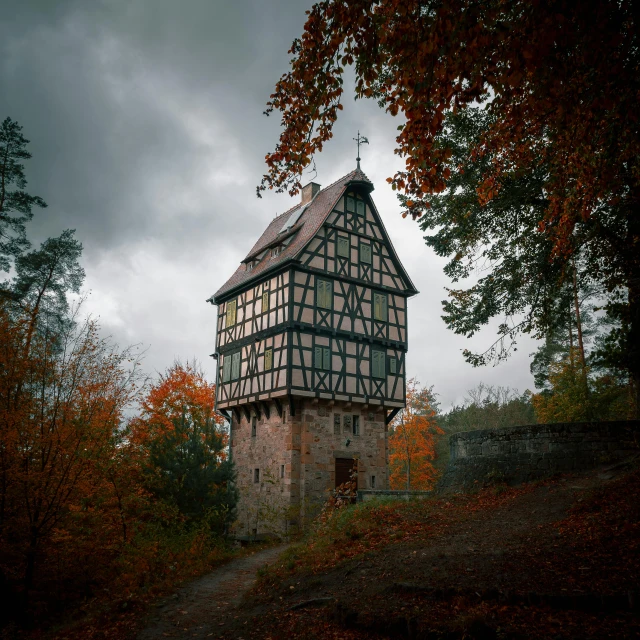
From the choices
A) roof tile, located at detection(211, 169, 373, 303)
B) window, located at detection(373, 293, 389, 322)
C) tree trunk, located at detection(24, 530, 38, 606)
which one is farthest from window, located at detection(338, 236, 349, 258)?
tree trunk, located at detection(24, 530, 38, 606)

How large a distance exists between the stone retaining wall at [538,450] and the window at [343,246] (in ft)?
40.0

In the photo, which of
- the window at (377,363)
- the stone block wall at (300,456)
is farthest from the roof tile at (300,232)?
the stone block wall at (300,456)

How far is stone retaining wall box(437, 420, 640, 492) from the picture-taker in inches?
484

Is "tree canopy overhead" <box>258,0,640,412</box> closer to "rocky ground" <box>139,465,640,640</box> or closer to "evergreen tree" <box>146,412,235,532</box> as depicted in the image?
"rocky ground" <box>139,465,640,640</box>

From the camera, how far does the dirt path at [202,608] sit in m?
7.84

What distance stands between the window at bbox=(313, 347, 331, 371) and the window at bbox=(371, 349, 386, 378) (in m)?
2.46

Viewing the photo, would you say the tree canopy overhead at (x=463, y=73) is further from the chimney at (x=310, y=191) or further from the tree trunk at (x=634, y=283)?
the chimney at (x=310, y=191)

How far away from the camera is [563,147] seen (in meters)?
7.32

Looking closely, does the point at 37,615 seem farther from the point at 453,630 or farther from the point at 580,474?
the point at 580,474

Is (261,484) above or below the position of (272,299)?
below

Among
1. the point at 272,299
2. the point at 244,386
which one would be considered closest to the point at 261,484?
the point at 244,386

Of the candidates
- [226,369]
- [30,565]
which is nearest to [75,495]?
[30,565]

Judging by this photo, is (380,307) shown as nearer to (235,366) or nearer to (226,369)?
(235,366)

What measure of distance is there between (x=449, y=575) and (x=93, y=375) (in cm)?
821
